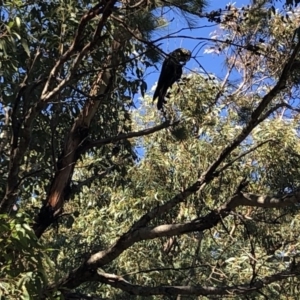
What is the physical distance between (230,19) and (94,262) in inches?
49.4

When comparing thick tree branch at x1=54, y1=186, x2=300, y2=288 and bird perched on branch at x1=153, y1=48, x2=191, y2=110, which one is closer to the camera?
thick tree branch at x1=54, y1=186, x2=300, y2=288

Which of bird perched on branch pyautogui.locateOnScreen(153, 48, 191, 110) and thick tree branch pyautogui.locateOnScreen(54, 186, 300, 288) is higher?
bird perched on branch pyautogui.locateOnScreen(153, 48, 191, 110)

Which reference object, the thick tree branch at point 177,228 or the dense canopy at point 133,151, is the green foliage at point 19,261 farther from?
the thick tree branch at point 177,228

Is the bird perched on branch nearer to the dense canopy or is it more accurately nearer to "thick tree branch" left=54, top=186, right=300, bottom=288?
the dense canopy

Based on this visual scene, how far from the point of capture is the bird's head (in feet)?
9.51

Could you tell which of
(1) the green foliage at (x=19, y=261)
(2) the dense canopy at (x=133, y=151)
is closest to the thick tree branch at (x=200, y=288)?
(2) the dense canopy at (x=133, y=151)

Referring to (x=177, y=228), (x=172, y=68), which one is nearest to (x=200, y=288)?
(x=177, y=228)

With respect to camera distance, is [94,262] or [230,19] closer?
[230,19]

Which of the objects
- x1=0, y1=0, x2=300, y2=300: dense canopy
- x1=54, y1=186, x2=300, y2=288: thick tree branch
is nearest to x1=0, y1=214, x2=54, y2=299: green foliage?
x1=0, y1=0, x2=300, y2=300: dense canopy

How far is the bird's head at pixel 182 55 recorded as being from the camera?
2.90m

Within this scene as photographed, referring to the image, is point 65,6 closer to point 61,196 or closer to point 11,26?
point 11,26

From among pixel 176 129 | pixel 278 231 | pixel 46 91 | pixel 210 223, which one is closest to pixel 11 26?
pixel 46 91

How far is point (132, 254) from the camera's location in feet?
15.8

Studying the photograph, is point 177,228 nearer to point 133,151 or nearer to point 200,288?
point 200,288
